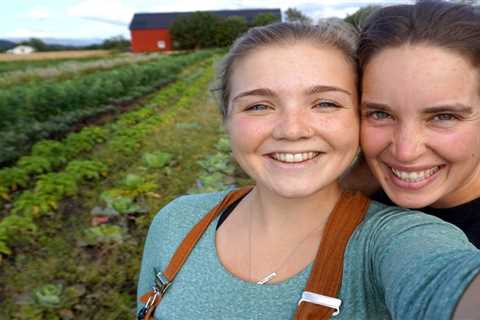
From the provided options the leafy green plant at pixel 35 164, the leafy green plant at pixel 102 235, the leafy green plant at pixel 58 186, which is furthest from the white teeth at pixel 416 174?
the leafy green plant at pixel 35 164

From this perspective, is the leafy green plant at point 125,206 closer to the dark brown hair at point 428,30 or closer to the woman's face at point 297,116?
the woman's face at point 297,116

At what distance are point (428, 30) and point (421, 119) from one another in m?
0.28

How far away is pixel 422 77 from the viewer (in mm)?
1319

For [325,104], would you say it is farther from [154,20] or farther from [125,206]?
[154,20]

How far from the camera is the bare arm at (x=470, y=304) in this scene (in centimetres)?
85

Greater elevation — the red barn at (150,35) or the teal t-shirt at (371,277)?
the red barn at (150,35)

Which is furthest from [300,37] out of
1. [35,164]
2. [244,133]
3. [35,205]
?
[35,164]

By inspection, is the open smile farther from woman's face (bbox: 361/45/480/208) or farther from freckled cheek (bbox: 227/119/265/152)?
freckled cheek (bbox: 227/119/265/152)

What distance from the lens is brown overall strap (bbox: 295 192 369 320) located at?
3.80ft

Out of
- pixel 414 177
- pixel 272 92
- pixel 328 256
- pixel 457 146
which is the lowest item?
pixel 328 256

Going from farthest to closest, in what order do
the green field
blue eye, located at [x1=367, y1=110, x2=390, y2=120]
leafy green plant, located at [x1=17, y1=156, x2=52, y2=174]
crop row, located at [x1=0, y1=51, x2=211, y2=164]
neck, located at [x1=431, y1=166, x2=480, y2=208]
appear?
crop row, located at [x1=0, y1=51, x2=211, y2=164]
leafy green plant, located at [x1=17, y1=156, x2=52, y2=174]
the green field
neck, located at [x1=431, y1=166, x2=480, y2=208]
blue eye, located at [x1=367, y1=110, x2=390, y2=120]

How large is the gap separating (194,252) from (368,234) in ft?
2.00

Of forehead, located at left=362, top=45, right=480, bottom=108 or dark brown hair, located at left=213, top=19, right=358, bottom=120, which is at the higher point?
dark brown hair, located at left=213, top=19, right=358, bottom=120

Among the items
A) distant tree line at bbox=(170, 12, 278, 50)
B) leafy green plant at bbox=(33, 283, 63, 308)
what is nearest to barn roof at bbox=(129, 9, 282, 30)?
distant tree line at bbox=(170, 12, 278, 50)
